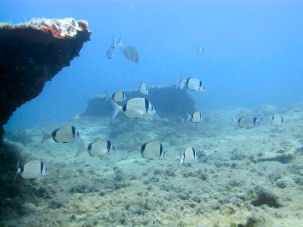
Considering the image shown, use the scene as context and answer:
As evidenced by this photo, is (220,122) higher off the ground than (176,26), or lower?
lower

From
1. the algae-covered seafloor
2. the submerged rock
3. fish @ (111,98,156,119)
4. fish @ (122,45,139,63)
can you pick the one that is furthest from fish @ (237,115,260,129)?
fish @ (122,45,139,63)

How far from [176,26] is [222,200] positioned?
533 ft

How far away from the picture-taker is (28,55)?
517 cm

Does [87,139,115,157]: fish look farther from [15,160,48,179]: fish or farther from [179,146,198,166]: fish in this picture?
[179,146,198,166]: fish

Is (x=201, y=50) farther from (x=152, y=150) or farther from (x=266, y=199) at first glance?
(x=266, y=199)

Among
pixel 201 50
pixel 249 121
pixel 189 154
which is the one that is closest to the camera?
pixel 189 154

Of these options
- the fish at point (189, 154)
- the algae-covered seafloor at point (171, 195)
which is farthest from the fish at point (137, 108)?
the algae-covered seafloor at point (171, 195)

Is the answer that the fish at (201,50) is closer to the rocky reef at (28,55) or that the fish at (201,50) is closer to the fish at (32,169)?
the rocky reef at (28,55)

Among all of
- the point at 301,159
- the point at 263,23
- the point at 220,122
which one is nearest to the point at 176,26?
the point at 263,23

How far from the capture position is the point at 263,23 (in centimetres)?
12325

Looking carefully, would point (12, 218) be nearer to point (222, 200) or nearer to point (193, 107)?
point (222, 200)

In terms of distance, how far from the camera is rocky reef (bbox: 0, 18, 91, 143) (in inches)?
193

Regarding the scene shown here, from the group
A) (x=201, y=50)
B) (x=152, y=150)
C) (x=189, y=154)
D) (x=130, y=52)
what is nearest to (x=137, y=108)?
(x=152, y=150)

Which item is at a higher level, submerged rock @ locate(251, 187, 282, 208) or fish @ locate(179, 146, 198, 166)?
fish @ locate(179, 146, 198, 166)
